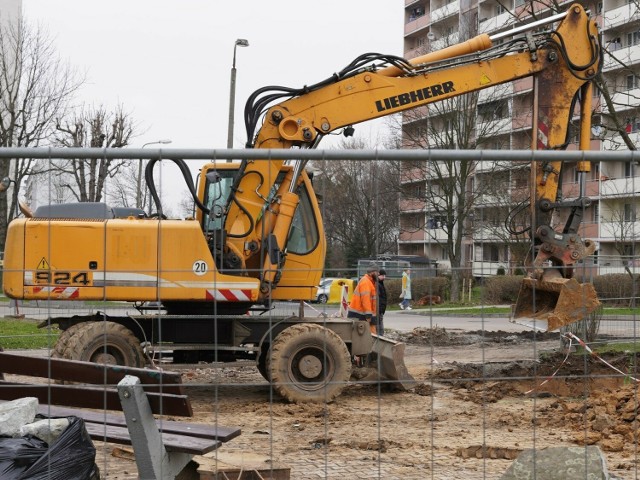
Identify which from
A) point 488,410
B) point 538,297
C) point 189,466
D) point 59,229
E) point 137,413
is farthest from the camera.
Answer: point 488,410

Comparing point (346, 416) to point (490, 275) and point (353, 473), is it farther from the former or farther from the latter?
point (490, 275)

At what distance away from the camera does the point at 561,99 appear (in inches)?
424

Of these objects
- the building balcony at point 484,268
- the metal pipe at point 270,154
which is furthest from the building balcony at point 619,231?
the building balcony at point 484,268

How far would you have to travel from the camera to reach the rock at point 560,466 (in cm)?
516

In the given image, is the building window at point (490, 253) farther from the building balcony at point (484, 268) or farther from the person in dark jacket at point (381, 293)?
the person in dark jacket at point (381, 293)

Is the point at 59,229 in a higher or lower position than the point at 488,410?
higher

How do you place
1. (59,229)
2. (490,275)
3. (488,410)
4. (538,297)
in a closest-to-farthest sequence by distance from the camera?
(490,275)
(538,297)
(59,229)
(488,410)

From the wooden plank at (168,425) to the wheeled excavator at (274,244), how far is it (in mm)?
582

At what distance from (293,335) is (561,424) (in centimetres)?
263

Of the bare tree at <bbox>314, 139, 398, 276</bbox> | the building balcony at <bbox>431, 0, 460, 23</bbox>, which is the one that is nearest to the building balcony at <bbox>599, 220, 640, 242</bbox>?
the bare tree at <bbox>314, 139, 398, 276</bbox>

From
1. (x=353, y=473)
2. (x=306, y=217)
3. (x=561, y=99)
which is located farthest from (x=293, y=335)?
(x=561, y=99)

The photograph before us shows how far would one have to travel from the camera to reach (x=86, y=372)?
16.4 feet

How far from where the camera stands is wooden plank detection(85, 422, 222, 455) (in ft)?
15.2

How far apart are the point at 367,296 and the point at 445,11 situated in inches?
1830
